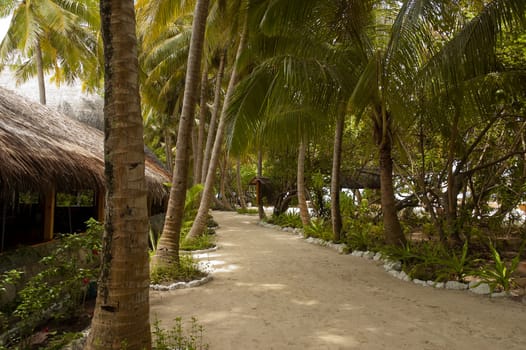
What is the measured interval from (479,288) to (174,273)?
15.6 feet

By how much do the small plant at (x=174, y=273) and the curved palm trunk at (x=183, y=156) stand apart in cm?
11

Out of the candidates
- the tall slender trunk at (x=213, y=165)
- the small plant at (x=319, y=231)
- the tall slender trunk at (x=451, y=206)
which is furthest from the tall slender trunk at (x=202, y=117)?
the tall slender trunk at (x=451, y=206)

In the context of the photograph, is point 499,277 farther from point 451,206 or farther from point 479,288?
point 451,206

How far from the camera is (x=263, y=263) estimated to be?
8.19m

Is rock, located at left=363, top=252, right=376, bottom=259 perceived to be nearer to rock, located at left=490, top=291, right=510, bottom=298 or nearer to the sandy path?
the sandy path

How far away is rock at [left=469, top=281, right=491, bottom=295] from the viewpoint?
579cm

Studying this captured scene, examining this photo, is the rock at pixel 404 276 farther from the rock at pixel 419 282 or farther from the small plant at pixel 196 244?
the small plant at pixel 196 244

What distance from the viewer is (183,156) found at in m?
6.53

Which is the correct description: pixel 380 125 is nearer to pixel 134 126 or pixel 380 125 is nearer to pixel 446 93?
pixel 446 93

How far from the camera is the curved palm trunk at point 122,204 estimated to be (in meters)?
2.88

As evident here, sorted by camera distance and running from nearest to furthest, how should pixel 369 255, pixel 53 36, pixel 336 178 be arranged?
pixel 369 255
pixel 336 178
pixel 53 36

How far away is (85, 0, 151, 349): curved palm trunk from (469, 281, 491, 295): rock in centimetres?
499

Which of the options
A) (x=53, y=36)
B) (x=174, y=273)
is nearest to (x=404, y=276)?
(x=174, y=273)

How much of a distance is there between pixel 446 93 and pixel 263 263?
473 cm
